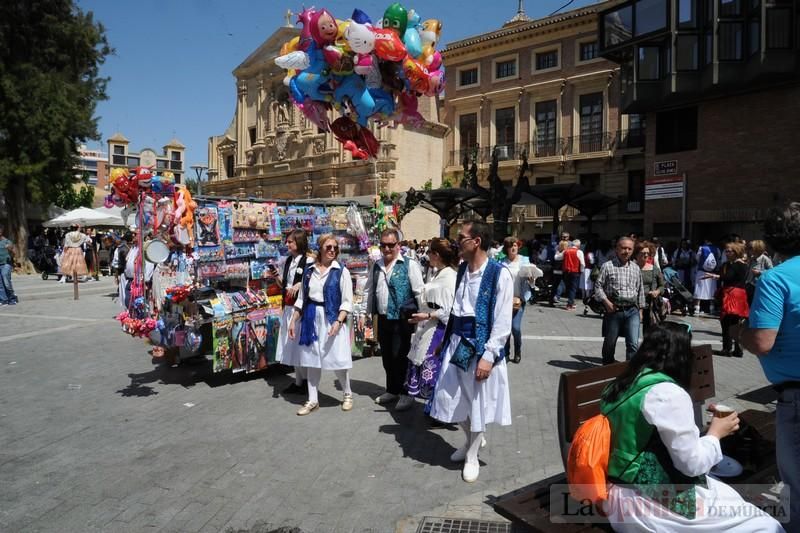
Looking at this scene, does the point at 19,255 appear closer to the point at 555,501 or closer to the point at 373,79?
the point at 373,79

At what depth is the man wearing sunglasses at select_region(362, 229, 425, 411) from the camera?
5.90 metres

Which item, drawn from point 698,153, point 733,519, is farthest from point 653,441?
point 698,153

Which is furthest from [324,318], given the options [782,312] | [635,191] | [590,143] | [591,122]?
[591,122]

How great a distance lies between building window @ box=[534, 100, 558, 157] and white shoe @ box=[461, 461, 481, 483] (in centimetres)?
2904

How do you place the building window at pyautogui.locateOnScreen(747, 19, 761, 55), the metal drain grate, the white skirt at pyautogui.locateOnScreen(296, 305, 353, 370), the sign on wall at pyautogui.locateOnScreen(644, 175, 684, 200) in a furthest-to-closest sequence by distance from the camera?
the sign on wall at pyautogui.locateOnScreen(644, 175, 684, 200) < the building window at pyautogui.locateOnScreen(747, 19, 761, 55) < the white skirt at pyautogui.locateOnScreen(296, 305, 353, 370) < the metal drain grate

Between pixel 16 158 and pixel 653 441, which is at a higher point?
pixel 16 158

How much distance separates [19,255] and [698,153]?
2874cm

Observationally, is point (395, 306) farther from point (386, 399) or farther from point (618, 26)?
point (618, 26)

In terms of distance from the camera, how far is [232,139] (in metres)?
48.2

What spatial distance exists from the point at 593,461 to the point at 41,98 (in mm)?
27133

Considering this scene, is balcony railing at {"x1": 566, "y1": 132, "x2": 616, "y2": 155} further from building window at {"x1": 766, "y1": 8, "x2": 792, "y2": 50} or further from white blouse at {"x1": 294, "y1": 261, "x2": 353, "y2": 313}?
white blouse at {"x1": 294, "y1": 261, "x2": 353, "y2": 313}

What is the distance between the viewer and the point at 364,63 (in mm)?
6184

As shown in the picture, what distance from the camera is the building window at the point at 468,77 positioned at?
34375 mm

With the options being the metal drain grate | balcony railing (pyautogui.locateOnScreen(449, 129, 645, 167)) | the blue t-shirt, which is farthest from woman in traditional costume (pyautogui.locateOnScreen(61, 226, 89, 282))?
the blue t-shirt
